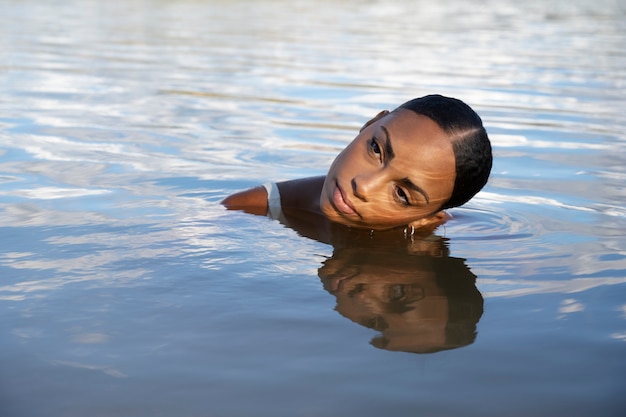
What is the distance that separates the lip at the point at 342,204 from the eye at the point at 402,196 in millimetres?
194

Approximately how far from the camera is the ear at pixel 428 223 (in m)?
4.26

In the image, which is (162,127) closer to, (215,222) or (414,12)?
(215,222)

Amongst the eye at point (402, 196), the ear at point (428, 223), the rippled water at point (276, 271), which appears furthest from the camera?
the ear at point (428, 223)

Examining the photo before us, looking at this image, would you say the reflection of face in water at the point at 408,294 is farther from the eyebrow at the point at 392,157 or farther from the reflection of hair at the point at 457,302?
the eyebrow at the point at 392,157

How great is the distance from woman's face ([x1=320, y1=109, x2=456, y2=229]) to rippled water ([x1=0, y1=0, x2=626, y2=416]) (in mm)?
183

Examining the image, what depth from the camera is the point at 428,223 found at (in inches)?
172

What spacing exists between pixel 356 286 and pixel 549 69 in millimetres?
9143

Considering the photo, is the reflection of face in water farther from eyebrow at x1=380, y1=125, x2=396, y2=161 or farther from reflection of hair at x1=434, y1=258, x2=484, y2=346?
eyebrow at x1=380, y1=125, x2=396, y2=161

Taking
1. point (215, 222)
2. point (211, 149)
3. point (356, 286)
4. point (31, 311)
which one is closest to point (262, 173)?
point (211, 149)

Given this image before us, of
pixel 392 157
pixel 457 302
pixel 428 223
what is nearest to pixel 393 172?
pixel 392 157

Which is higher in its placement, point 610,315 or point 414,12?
point 414,12

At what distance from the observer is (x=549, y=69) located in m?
11.8

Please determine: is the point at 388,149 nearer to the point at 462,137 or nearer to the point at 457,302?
the point at 462,137

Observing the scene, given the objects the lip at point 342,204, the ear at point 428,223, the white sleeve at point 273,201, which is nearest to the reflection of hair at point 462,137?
the ear at point 428,223
